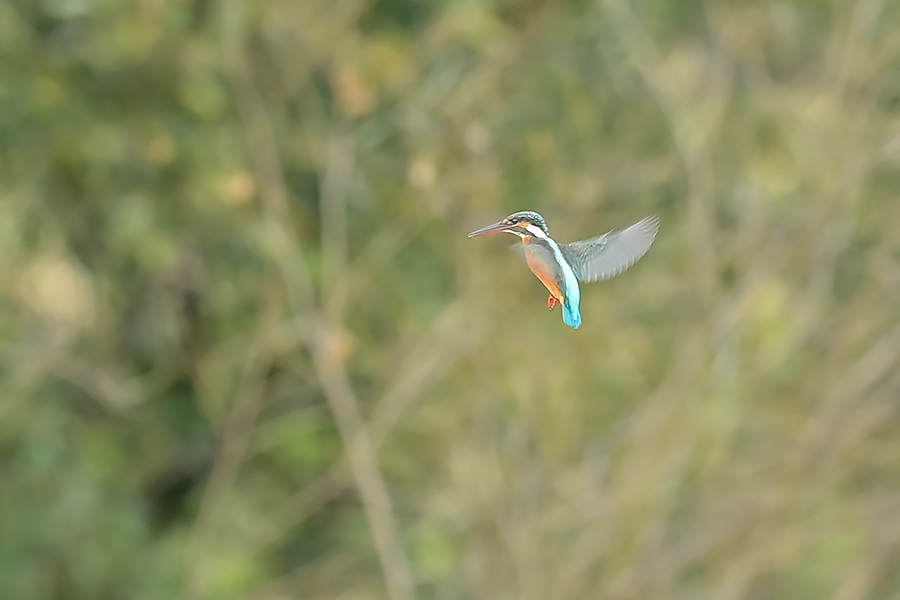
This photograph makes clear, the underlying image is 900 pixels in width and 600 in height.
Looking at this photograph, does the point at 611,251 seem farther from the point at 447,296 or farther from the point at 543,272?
the point at 447,296

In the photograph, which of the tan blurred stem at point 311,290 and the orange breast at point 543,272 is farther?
the tan blurred stem at point 311,290

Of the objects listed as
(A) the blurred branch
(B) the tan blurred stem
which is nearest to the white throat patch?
(A) the blurred branch

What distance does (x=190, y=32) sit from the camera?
1.89 metres

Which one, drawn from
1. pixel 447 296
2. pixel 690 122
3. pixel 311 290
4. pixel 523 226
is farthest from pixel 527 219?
pixel 447 296

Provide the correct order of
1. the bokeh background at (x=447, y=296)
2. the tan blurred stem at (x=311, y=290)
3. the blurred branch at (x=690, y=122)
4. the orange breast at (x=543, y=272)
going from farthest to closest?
A: the tan blurred stem at (x=311, y=290), the bokeh background at (x=447, y=296), the blurred branch at (x=690, y=122), the orange breast at (x=543, y=272)

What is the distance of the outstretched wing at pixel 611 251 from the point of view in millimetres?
306

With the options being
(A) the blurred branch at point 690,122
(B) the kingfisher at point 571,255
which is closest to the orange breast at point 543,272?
(B) the kingfisher at point 571,255

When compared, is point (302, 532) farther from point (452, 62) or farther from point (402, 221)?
point (452, 62)

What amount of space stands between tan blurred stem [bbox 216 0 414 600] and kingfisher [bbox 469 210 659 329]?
1.57 meters

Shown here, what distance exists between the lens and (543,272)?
0.92 ft

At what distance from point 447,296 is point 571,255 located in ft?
6.18

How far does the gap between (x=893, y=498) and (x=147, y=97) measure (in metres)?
1.64

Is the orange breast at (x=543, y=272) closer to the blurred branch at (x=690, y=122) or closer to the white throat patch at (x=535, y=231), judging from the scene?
the white throat patch at (x=535, y=231)

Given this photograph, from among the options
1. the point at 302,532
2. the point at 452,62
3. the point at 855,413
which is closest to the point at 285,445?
the point at 302,532
